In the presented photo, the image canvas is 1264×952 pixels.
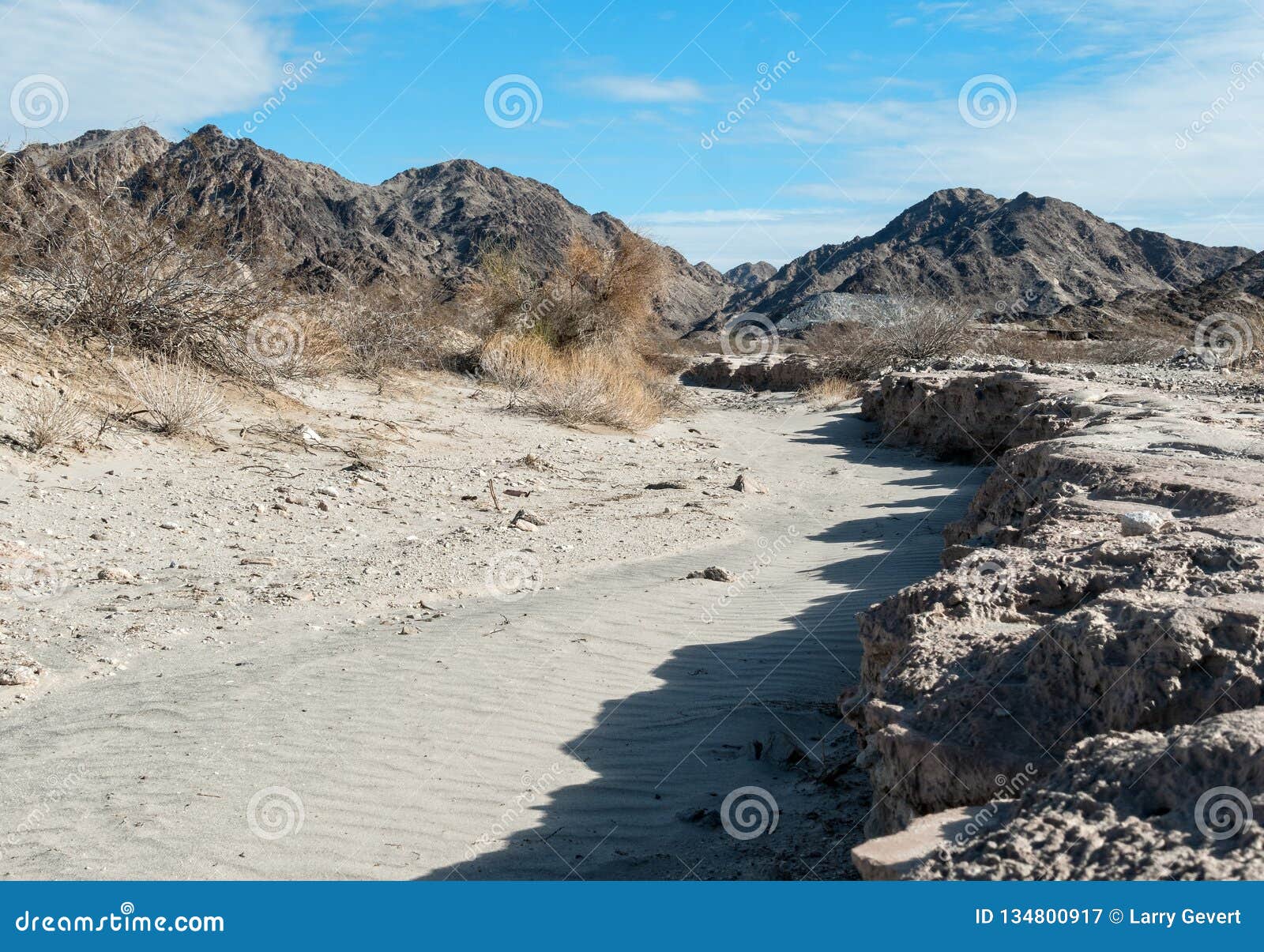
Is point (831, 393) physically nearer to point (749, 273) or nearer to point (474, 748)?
Answer: point (474, 748)

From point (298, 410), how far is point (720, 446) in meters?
6.01

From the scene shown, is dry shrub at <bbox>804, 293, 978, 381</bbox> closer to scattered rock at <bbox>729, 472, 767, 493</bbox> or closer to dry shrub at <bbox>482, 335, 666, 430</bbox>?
dry shrub at <bbox>482, 335, 666, 430</bbox>

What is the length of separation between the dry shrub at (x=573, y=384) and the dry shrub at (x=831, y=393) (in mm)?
3458

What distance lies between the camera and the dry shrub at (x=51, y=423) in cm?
797

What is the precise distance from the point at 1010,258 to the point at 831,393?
145 feet

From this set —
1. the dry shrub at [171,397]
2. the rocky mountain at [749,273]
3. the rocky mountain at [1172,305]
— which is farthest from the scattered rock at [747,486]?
the rocky mountain at [749,273]

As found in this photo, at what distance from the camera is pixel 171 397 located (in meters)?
9.30

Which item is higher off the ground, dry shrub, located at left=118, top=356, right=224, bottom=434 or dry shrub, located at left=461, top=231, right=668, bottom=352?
dry shrub, located at left=461, top=231, right=668, bottom=352

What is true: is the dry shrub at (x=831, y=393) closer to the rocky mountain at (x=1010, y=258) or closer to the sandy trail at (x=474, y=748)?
the sandy trail at (x=474, y=748)

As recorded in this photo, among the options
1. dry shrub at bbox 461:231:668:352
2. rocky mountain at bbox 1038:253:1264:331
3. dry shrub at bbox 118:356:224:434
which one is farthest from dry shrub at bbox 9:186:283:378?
rocky mountain at bbox 1038:253:1264:331

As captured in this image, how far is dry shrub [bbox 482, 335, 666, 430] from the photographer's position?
47.5 ft

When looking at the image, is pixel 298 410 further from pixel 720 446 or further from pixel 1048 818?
pixel 1048 818

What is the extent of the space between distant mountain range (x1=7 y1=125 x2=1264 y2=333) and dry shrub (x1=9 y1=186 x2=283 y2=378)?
31.4 meters
